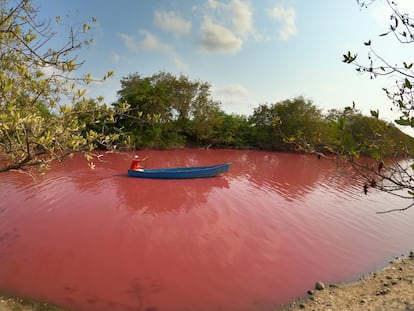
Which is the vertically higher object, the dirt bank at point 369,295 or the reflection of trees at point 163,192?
the reflection of trees at point 163,192

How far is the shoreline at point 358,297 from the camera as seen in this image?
473cm

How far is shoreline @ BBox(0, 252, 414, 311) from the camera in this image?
4.73m

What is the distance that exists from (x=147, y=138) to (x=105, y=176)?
1476 centimetres

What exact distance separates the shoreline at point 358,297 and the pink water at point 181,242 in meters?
0.22

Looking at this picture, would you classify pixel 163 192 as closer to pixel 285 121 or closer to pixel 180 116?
pixel 180 116

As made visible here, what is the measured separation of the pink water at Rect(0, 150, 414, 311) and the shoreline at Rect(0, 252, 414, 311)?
222mm

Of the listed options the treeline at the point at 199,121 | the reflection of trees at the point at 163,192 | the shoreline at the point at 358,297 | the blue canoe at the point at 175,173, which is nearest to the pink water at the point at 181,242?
the reflection of trees at the point at 163,192

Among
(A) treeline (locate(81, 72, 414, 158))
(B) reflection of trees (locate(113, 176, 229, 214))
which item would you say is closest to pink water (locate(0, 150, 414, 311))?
(B) reflection of trees (locate(113, 176, 229, 214))

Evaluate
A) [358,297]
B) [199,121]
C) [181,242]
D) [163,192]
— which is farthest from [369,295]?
[199,121]

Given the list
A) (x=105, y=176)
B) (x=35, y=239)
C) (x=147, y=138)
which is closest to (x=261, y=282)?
(x=35, y=239)

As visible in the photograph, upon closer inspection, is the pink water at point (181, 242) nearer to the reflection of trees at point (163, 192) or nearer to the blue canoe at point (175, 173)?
the reflection of trees at point (163, 192)

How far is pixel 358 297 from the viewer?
5242 mm

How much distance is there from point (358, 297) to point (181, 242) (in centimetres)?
412

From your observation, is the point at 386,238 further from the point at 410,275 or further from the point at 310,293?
the point at 310,293
